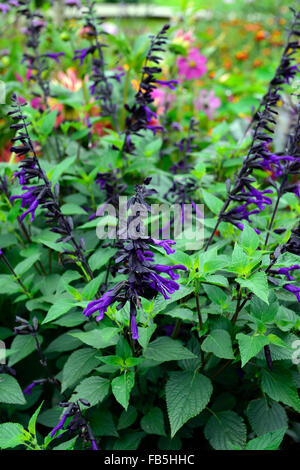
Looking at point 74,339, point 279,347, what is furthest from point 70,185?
point 279,347

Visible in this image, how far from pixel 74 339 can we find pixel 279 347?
28.2 inches

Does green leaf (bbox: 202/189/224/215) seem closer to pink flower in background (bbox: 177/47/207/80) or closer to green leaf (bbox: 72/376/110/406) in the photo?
green leaf (bbox: 72/376/110/406)

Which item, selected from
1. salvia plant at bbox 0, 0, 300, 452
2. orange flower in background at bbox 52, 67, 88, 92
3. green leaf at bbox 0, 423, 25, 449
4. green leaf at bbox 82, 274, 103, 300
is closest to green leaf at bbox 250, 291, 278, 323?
salvia plant at bbox 0, 0, 300, 452

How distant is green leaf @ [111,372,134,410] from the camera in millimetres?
1094

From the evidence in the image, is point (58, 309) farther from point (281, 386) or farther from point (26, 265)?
point (281, 386)

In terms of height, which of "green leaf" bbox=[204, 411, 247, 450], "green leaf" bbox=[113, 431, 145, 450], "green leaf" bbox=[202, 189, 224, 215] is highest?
"green leaf" bbox=[202, 189, 224, 215]

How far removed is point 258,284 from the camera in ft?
3.52

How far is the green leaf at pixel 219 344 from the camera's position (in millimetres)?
1189

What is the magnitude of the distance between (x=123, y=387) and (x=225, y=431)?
0.43 m

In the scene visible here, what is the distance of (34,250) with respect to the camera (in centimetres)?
164

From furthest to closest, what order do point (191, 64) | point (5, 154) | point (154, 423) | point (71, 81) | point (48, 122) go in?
point (191, 64)
point (71, 81)
point (5, 154)
point (48, 122)
point (154, 423)

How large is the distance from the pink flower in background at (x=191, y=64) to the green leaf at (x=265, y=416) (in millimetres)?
2493

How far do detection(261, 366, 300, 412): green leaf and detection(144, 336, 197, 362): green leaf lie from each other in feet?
0.88

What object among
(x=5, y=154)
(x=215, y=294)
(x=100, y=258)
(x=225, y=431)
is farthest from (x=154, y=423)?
(x=5, y=154)
